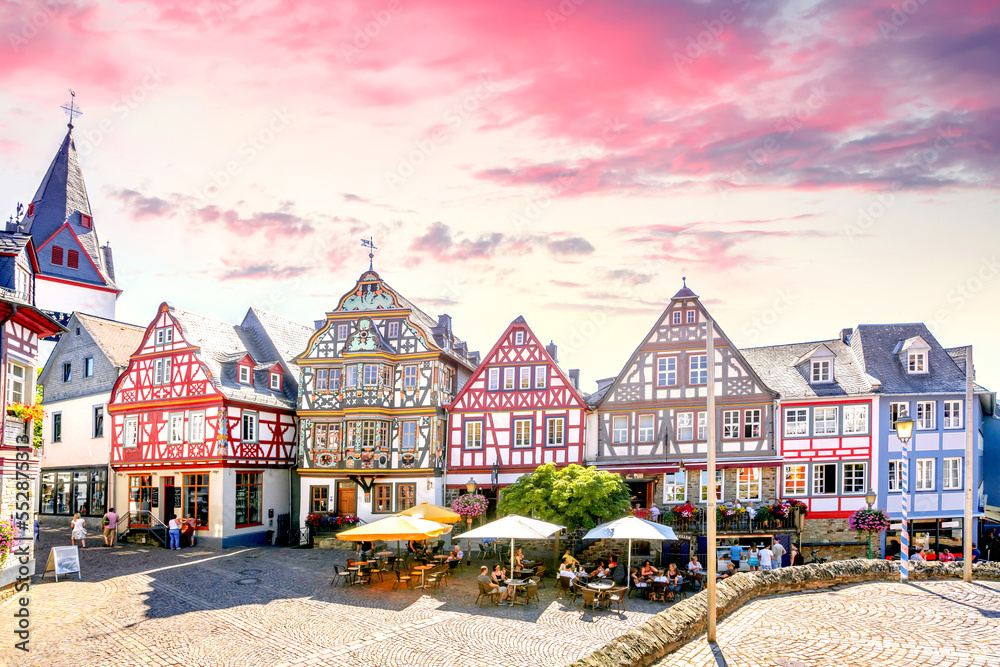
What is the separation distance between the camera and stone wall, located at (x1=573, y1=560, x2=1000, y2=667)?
38.2ft

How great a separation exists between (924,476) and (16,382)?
33.1 metres

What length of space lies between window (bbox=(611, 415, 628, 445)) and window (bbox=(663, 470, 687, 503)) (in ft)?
7.80

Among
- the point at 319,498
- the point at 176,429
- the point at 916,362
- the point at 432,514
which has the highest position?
the point at 916,362

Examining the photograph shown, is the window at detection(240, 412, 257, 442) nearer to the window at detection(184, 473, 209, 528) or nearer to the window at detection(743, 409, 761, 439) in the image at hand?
the window at detection(184, 473, 209, 528)

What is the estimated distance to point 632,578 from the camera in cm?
2370

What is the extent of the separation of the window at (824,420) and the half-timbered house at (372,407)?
51.9 feet

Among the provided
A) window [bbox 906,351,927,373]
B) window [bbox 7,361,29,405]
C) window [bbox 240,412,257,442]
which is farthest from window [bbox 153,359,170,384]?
window [bbox 906,351,927,373]

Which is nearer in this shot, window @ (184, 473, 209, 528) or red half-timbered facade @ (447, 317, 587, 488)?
red half-timbered facade @ (447, 317, 587, 488)

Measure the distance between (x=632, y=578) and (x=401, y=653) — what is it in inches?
364

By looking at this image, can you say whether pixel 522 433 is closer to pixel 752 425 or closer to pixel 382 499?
pixel 382 499

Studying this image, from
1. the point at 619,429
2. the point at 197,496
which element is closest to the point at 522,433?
the point at 619,429

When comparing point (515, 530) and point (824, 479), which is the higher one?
point (824, 479)

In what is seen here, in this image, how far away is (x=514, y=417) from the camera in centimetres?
3484

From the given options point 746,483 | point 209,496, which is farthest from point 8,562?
point 746,483
